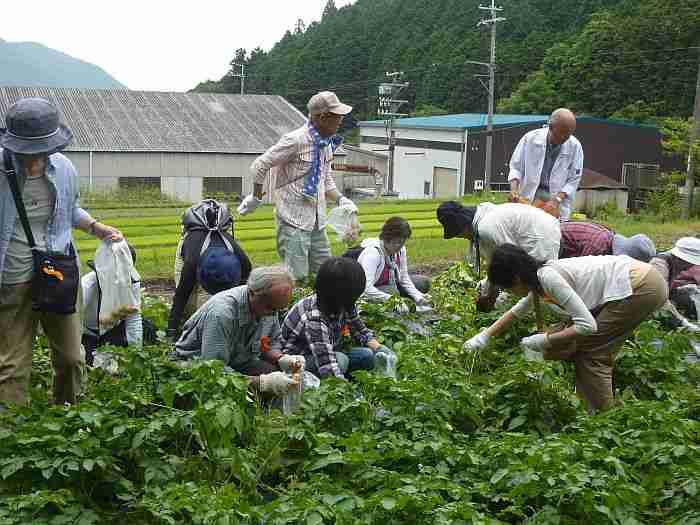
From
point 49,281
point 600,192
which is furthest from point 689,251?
point 600,192

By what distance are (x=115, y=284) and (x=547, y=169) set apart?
369 centimetres

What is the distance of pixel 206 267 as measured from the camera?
5508mm

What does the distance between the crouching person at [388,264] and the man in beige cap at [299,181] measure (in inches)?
17.2

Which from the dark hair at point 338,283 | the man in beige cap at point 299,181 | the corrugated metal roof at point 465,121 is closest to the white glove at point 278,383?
the dark hair at point 338,283

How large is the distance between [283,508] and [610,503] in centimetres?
111

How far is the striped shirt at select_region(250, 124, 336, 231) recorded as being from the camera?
20.1 ft

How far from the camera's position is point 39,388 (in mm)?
4637

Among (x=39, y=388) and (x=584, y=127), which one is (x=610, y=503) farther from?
(x=584, y=127)

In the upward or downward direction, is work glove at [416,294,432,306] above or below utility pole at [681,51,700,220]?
below

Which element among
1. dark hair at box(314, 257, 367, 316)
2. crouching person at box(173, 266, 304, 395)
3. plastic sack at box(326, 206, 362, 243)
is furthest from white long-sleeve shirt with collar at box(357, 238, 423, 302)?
crouching person at box(173, 266, 304, 395)

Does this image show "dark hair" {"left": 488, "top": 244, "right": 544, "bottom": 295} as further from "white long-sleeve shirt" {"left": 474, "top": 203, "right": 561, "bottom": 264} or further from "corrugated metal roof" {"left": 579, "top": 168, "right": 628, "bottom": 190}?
"corrugated metal roof" {"left": 579, "top": 168, "right": 628, "bottom": 190}

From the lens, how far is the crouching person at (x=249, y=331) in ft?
14.2

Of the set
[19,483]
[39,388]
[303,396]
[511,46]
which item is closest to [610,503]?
[303,396]

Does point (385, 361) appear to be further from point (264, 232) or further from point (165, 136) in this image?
point (165, 136)
